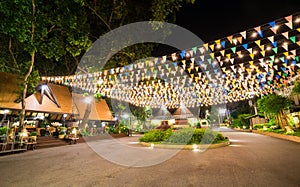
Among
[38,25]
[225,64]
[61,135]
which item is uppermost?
[38,25]

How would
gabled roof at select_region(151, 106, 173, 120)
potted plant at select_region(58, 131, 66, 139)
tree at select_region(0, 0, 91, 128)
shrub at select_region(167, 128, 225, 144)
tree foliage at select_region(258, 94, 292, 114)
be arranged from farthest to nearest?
gabled roof at select_region(151, 106, 173, 120)
tree foliage at select_region(258, 94, 292, 114)
potted plant at select_region(58, 131, 66, 139)
tree at select_region(0, 0, 91, 128)
shrub at select_region(167, 128, 225, 144)

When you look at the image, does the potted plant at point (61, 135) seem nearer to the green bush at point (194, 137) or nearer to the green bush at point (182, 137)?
the green bush at point (194, 137)

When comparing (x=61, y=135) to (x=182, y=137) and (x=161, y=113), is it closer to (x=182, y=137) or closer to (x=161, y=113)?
(x=182, y=137)

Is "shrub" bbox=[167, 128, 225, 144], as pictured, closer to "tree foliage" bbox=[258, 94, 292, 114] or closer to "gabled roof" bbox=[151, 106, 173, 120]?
"tree foliage" bbox=[258, 94, 292, 114]

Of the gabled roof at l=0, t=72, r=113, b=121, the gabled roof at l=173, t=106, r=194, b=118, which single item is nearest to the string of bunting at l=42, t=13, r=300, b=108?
the gabled roof at l=0, t=72, r=113, b=121

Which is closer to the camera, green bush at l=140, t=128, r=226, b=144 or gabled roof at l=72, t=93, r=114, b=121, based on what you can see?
green bush at l=140, t=128, r=226, b=144

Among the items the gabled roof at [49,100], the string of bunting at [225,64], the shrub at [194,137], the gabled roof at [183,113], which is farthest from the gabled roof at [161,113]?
the shrub at [194,137]

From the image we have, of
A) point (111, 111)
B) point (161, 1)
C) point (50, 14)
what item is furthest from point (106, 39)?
point (111, 111)

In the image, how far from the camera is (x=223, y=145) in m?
8.98

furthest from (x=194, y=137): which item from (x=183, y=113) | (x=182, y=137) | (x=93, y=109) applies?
(x=183, y=113)

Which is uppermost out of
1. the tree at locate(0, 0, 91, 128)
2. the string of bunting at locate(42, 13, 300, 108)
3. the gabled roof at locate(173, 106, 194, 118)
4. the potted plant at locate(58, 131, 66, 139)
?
the tree at locate(0, 0, 91, 128)

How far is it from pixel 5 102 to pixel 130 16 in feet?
45.6

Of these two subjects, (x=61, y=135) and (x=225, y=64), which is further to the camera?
(x=225, y=64)

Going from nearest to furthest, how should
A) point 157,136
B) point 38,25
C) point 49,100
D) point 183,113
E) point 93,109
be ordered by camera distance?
point 38,25 < point 157,136 < point 49,100 < point 93,109 < point 183,113
